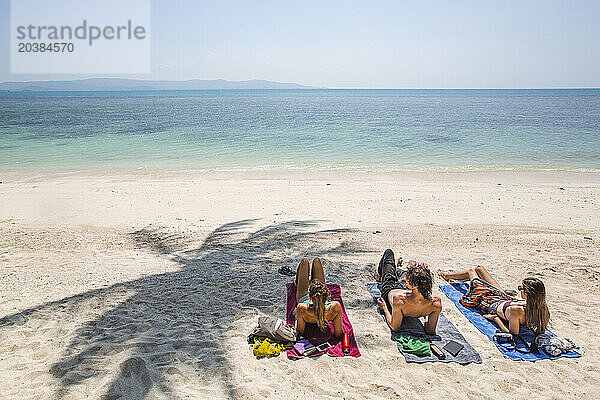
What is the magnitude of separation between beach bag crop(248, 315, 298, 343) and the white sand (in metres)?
0.22

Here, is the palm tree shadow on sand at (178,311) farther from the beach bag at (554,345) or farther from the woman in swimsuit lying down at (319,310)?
the beach bag at (554,345)

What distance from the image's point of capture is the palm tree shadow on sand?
4172 mm

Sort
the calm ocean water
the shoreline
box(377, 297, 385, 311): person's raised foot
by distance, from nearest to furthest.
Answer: box(377, 297, 385, 311): person's raised foot < the shoreline < the calm ocean water

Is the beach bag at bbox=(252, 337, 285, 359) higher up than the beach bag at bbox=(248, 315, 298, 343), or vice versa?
the beach bag at bbox=(248, 315, 298, 343)

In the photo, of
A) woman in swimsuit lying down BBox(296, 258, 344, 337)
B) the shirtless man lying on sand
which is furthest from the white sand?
woman in swimsuit lying down BBox(296, 258, 344, 337)

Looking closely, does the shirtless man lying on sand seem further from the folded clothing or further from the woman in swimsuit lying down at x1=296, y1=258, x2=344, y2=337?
the woman in swimsuit lying down at x1=296, y1=258, x2=344, y2=337

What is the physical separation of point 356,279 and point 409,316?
1496 millimetres

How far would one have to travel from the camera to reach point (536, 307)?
4777mm

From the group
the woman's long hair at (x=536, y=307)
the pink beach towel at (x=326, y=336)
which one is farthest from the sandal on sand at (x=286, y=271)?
the woman's long hair at (x=536, y=307)

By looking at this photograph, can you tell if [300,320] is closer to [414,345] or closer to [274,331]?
[274,331]

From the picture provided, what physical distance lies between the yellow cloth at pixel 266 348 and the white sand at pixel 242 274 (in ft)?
0.36

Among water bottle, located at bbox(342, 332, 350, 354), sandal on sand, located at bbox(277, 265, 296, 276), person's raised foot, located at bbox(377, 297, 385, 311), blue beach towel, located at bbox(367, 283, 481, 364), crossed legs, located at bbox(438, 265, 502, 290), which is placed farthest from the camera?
sandal on sand, located at bbox(277, 265, 296, 276)

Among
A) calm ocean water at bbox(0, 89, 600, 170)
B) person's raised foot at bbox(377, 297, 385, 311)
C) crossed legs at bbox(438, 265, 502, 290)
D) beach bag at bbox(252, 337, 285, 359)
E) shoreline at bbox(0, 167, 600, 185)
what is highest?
calm ocean water at bbox(0, 89, 600, 170)

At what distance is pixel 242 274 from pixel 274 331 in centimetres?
209
